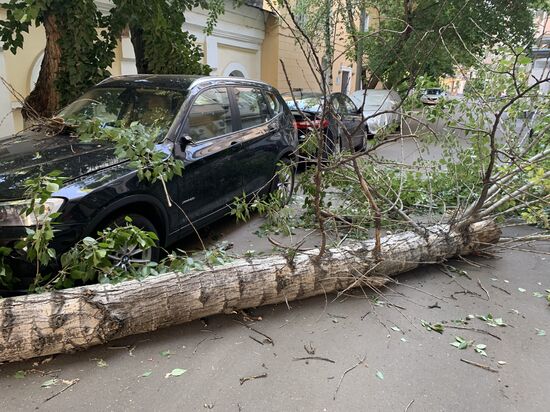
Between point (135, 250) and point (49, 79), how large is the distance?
11.9 ft

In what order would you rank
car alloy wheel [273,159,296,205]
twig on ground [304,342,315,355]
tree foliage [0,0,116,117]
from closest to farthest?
twig on ground [304,342,315,355], tree foliage [0,0,116,117], car alloy wheel [273,159,296,205]

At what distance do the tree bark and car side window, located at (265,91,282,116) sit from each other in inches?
109

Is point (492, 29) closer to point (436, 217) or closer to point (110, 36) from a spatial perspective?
point (436, 217)

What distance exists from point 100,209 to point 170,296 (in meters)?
0.85

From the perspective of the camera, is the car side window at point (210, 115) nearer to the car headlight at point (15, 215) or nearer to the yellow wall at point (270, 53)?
the car headlight at point (15, 215)

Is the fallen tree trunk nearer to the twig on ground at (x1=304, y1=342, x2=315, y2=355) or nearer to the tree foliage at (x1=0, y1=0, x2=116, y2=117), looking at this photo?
the twig on ground at (x1=304, y1=342, x2=315, y2=355)

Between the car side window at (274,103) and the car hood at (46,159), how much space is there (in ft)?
8.71

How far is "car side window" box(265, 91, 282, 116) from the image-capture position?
19.0 ft

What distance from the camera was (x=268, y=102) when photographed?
5.77 m

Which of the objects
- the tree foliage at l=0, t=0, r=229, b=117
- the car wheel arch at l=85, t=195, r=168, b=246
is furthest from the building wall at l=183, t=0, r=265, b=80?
the car wheel arch at l=85, t=195, r=168, b=246

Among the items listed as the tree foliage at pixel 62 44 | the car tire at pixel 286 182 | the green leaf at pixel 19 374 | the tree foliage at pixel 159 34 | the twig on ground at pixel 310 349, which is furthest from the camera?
the tree foliage at pixel 159 34

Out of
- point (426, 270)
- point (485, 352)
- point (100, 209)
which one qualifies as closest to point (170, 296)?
point (100, 209)

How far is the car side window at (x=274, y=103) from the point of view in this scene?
5.80 metres

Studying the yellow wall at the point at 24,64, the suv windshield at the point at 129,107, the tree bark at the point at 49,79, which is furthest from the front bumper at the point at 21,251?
the yellow wall at the point at 24,64
